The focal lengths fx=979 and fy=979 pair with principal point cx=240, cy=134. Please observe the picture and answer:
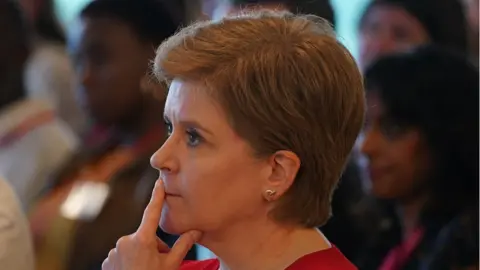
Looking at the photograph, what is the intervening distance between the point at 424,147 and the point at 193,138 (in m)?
0.94

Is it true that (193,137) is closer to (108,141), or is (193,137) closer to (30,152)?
(108,141)

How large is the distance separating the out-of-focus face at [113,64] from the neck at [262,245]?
41.5 inches

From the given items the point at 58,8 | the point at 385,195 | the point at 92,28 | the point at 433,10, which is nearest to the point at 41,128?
the point at 92,28

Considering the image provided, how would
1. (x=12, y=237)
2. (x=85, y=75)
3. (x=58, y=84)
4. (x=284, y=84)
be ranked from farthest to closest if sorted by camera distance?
1. (x=58, y=84)
2. (x=85, y=75)
3. (x=12, y=237)
4. (x=284, y=84)

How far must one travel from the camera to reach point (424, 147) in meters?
2.12

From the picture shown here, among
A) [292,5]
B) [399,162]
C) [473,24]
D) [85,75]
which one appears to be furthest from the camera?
[473,24]

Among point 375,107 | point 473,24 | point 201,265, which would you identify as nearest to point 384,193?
point 375,107

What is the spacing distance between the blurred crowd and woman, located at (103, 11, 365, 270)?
1.33 feet

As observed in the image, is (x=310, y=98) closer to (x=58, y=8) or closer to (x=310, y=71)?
(x=310, y=71)

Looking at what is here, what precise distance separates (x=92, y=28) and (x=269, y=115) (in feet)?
4.00

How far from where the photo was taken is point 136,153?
2.22 m

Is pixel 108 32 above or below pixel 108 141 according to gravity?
above

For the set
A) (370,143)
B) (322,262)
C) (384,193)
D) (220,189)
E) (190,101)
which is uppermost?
(190,101)

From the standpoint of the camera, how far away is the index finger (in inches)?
52.1
